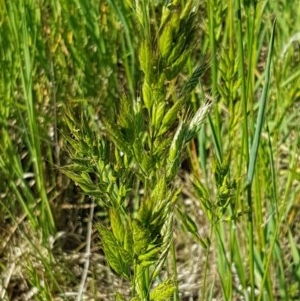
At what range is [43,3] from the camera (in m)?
1.52

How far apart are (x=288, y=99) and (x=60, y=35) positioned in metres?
0.56

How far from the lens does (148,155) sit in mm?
620

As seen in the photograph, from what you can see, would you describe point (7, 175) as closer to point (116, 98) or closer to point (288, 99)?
point (116, 98)

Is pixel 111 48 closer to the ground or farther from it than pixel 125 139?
closer to the ground

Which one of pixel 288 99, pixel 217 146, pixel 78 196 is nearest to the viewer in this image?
pixel 217 146

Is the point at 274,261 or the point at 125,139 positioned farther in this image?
the point at 274,261

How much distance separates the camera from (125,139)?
2.04 ft

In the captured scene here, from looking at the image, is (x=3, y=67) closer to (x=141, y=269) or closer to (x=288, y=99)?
(x=288, y=99)

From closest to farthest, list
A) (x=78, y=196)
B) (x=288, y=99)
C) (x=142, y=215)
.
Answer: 1. (x=142, y=215)
2. (x=288, y=99)
3. (x=78, y=196)

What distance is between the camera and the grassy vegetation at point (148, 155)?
617 mm

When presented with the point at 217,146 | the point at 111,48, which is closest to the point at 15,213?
the point at 111,48

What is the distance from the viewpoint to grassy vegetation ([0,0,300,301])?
0.62m

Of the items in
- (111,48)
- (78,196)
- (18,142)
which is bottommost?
(78,196)

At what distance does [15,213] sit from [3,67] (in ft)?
1.03
